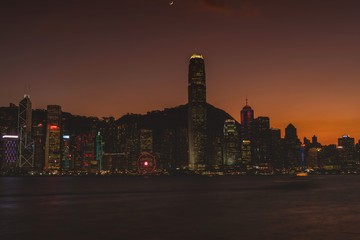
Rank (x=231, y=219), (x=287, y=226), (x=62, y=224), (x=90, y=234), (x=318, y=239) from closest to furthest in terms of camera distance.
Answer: (x=318, y=239) < (x=90, y=234) < (x=287, y=226) < (x=62, y=224) < (x=231, y=219)

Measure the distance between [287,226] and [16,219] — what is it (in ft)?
96.8

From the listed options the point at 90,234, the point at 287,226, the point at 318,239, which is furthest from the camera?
the point at 287,226

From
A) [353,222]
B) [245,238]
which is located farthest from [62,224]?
[353,222]

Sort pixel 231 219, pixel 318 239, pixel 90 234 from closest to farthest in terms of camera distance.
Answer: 1. pixel 318 239
2. pixel 90 234
3. pixel 231 219

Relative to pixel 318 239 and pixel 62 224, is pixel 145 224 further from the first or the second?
pixel 318 239

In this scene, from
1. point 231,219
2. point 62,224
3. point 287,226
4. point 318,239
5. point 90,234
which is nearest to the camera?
point 318,239

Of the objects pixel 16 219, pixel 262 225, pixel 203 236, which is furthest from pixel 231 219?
pixel 16 219

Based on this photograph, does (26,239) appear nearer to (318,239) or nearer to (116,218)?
(116,218)

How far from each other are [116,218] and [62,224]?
21.9ft

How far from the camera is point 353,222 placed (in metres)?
41.7

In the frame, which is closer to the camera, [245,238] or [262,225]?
[245,238]

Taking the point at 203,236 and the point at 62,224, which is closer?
the point at 203,236

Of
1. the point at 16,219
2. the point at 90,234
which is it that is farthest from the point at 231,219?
the point at 16,219

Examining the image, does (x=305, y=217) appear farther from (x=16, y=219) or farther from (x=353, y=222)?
(x=16, y=219)
